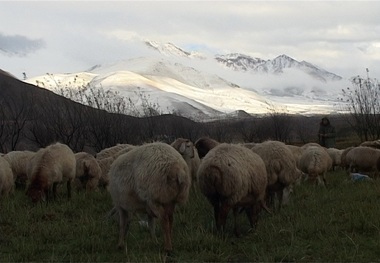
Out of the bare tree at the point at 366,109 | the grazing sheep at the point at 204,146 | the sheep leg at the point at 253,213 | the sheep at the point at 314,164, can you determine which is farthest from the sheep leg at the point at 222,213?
the bare tree at the point at 366,109

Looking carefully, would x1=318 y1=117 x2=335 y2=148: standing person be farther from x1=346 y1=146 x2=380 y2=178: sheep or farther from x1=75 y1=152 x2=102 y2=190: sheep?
x1=75 y1=152 x2=102 y2=190: sheep

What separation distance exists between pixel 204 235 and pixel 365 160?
11.5m

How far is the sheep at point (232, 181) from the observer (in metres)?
8.30

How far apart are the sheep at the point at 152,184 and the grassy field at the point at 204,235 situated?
21.0 inches

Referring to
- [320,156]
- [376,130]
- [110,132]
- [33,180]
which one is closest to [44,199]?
[33,180]

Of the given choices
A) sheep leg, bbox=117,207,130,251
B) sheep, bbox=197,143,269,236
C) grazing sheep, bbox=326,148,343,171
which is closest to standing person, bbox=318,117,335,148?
grazing sheep, bbox=326,148,343,171

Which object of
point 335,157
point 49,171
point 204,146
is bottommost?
point 335,157

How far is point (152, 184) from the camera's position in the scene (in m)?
7.35

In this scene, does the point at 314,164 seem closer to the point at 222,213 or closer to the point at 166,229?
the point at 222,213

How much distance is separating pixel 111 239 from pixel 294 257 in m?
3.11

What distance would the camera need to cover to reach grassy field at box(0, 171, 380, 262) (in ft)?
23.7

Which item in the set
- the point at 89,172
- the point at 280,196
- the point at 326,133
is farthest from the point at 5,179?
the point at 326,133

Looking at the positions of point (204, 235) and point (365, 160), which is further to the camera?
point (365, 160)

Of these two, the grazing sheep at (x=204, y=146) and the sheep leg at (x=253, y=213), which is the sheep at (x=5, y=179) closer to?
the grazing sheep at (x=204, y=146)
